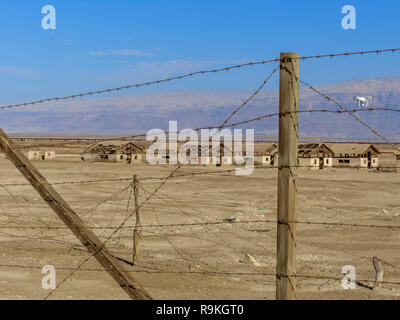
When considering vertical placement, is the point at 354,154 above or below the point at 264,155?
above

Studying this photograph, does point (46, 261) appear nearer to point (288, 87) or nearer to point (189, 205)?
point (288, 87)

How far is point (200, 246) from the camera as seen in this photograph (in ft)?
54.8

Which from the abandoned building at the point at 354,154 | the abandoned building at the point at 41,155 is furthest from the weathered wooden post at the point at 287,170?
the abandoned building at the point at 41,155

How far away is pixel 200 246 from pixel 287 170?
11384 millimetres

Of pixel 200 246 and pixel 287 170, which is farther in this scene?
pixel 200 246

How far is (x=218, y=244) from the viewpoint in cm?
1708

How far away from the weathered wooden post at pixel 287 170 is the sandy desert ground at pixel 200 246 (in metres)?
0.73

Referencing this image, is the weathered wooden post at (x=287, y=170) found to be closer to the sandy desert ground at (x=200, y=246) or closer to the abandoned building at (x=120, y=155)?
the sandy desert ground at (x=200, y=246)

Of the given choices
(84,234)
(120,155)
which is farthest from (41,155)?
(84,234)

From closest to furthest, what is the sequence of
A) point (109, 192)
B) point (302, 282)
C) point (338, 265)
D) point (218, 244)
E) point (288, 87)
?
point (288, 87), point (302, 282), point (338, 265), point (218, 244), point (109, 192)

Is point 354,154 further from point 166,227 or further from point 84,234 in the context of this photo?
point 84,234

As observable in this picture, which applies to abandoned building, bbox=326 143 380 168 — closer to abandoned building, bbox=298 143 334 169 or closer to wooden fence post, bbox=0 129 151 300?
abandoned building, bbox=298 143 334 169
